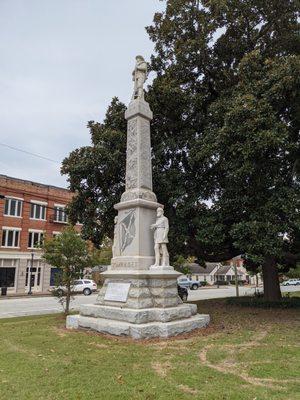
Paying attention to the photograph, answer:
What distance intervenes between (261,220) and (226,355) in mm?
7072

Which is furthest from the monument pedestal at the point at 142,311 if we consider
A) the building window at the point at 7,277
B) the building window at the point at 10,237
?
the building window at the point at 10,237

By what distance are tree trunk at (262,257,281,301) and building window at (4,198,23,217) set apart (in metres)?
28.5

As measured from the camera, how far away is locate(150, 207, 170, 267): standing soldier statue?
11.6m

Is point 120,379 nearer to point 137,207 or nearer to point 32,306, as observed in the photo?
point 137,207

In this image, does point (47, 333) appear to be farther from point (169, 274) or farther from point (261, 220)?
point (261, 220)

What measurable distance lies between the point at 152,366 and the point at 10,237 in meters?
34.8

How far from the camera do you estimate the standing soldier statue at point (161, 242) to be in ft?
38.1

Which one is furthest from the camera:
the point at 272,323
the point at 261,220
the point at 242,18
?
the point at 242,18

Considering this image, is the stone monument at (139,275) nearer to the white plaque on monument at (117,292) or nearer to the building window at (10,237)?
the white plaque on monument at (117,292)

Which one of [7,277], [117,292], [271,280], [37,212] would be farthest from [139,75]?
[37,212]

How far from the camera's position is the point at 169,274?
11.3 metres

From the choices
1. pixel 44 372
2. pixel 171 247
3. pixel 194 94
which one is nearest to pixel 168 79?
pixel 194 94

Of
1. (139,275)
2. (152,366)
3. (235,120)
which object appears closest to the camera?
(152,366)

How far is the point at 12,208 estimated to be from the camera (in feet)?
129
